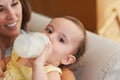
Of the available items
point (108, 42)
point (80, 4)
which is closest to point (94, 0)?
point (80, 4)

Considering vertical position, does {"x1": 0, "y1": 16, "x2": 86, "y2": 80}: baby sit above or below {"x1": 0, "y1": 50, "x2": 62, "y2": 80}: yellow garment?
above

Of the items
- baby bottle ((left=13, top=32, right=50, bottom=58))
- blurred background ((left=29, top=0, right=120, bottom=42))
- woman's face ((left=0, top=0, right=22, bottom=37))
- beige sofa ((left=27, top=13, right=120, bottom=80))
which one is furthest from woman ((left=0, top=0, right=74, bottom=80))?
blurred background ((left=29, top=0, right=120, bottom=42))

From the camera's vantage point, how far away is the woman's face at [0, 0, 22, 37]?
1349mm

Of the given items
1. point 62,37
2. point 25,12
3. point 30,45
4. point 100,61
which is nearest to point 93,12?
point 25,12

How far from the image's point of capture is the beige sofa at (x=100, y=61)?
4.37 feet

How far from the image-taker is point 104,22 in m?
2.41

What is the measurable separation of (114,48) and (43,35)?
14.8 inches

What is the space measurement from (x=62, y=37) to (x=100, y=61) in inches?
9.2

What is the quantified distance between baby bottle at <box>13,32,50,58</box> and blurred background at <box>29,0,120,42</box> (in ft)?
3.94

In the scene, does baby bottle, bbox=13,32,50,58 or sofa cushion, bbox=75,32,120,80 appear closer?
baby bottle, bbox=13,32,50,58

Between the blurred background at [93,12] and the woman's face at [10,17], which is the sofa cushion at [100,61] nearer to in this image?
the woman's face at [10,17]

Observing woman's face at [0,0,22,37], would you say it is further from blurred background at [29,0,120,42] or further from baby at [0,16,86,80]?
blurred background at [29,0,120,42]

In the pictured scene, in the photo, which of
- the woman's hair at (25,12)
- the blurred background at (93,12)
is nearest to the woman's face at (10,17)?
the woman's hair at (25,12)

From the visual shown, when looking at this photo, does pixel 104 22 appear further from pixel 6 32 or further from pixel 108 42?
pixel 6 32
